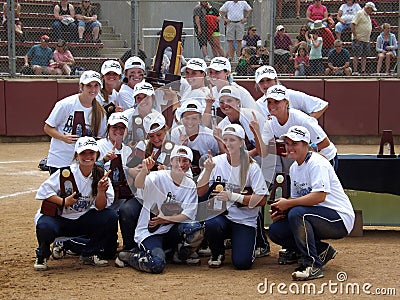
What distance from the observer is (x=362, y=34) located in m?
17.3

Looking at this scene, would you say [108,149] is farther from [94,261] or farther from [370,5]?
[370,5]

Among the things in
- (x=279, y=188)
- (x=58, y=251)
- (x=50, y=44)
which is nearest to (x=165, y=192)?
(x=279, y=188)

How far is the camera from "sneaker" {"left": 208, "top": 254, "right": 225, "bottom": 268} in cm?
749

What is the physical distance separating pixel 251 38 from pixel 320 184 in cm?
1029

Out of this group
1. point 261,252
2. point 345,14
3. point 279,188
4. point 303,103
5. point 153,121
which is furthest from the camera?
point 345,14

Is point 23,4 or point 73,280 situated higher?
point 23,4

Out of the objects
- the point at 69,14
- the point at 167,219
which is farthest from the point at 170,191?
the point at 69,14

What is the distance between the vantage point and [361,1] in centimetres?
1819

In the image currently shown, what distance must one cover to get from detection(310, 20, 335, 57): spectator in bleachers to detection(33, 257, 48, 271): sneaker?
10659 mm

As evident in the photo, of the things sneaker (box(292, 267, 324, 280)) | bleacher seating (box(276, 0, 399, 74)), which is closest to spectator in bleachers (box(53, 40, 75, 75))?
bleacher seating (box(276, 0, 399, 74))

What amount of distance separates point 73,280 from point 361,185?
3470mm

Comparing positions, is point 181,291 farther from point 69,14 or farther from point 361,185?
point 69,14

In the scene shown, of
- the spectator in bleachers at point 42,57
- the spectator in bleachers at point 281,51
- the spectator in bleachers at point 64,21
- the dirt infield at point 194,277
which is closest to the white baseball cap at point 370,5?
the spectator in bleachers at point 281,51

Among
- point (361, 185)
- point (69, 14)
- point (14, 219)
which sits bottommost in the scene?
point (14, 219)
